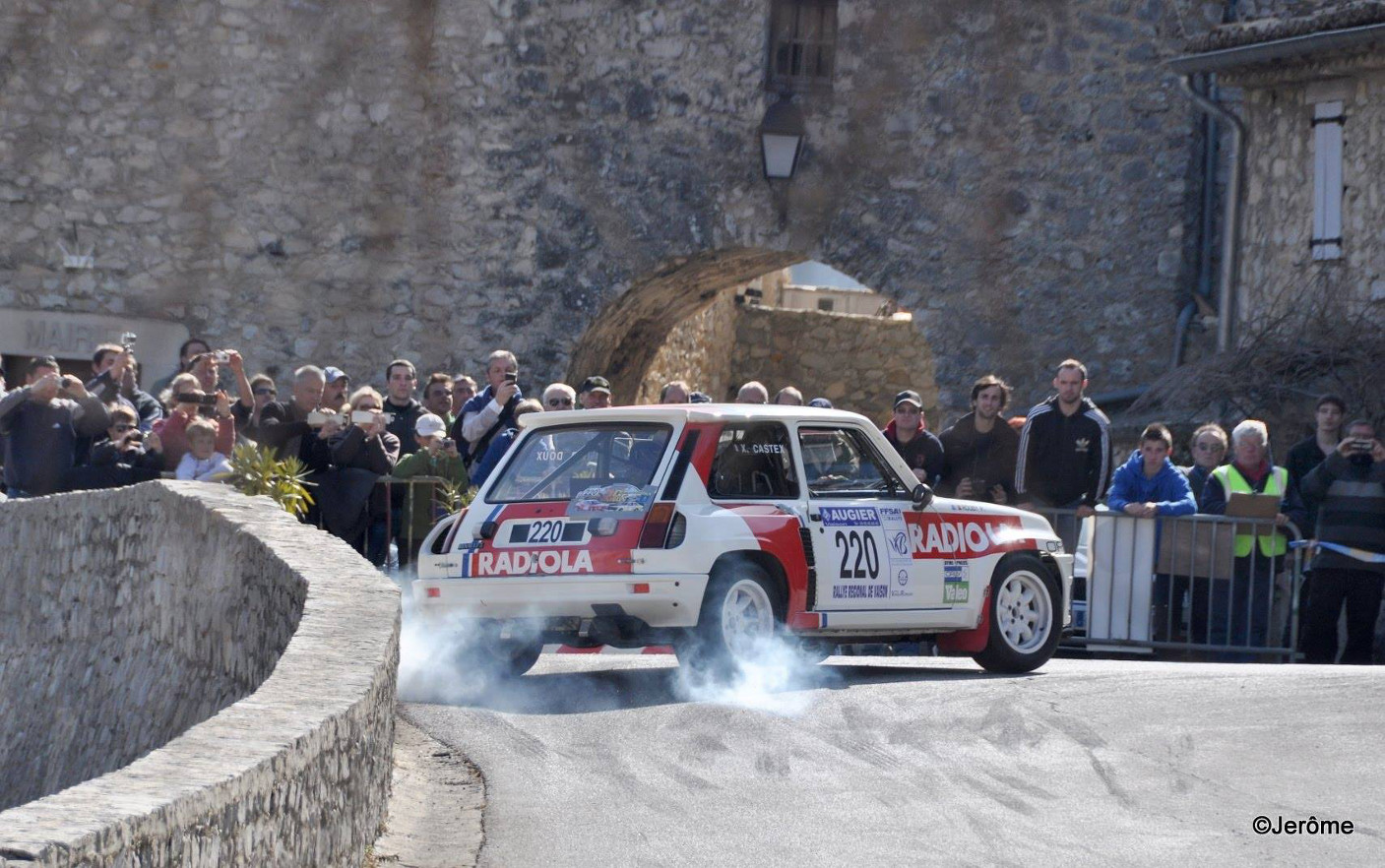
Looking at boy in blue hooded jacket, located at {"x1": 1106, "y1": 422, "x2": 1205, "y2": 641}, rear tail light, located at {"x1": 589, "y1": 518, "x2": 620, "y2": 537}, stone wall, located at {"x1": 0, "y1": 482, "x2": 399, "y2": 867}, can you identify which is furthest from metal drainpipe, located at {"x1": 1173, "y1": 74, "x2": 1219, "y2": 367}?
stone wall, located at {"x1": 0, "y1": 482, "x2": 399, "y2": 867}

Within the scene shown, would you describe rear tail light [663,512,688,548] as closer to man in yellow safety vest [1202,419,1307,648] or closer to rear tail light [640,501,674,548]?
rear tail light [640,501,674,548]

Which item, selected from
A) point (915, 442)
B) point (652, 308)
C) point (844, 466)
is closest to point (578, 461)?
point (844, 466)

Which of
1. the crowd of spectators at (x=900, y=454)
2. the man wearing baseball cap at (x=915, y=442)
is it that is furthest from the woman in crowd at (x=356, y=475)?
the man wearing baseball cap at (x=915, y=442)

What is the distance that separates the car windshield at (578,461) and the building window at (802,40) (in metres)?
10.4

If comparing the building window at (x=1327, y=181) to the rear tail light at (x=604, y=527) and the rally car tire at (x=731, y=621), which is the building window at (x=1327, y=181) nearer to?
the rally car tire at (x=731, y=621)

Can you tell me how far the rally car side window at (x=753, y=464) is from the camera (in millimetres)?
10453

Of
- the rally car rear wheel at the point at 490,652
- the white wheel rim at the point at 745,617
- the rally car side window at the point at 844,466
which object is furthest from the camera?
the rally car side window at the point at 844,466

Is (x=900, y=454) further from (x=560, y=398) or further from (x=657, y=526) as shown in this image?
(x=657, y=526)

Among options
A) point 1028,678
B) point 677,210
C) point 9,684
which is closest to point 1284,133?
point 677,210

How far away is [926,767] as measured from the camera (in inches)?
328

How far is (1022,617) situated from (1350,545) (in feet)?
9.73

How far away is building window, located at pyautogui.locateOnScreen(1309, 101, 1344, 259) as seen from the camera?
61.2 feet

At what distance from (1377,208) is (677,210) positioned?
6.62 meters

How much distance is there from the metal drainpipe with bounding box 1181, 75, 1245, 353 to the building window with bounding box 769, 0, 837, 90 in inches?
140
